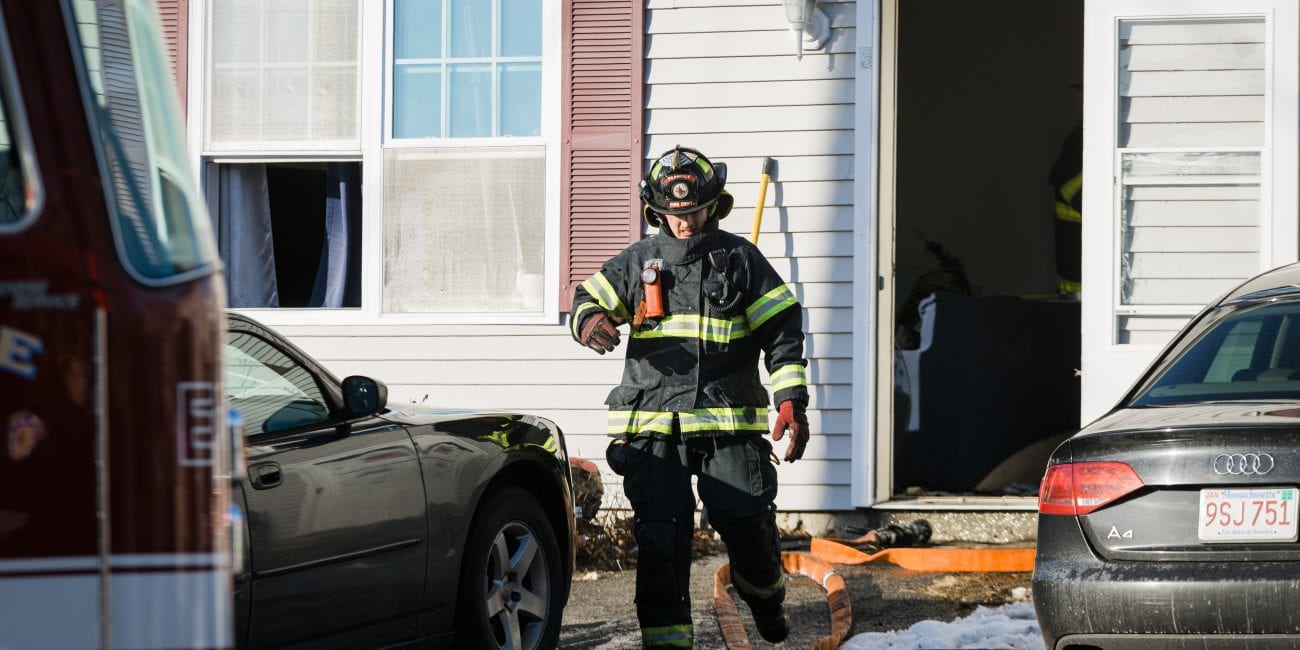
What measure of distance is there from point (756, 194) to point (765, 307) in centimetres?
297

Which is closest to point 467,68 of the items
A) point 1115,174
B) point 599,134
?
point 599,134

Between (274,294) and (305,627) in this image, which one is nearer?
(305,627)

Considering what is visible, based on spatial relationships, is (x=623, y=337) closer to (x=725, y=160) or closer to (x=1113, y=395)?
(x=725, y=160)

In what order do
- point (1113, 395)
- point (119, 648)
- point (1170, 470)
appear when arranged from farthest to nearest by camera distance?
1. point (1113, 395)
2. point (1170, 470)
3. point (119, 648)

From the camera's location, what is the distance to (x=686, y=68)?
8.33 metres

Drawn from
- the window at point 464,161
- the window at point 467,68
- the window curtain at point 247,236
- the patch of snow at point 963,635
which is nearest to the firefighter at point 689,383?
the patch of snow at point 963,635

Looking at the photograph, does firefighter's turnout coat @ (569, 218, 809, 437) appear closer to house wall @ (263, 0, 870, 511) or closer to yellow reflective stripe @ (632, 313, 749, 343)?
yellow reflective stripe @ (632, 313, 749, 343)

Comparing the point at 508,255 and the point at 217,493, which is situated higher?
the point at 508,255

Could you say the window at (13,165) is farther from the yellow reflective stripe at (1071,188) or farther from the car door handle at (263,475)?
the yellow reflective stripe at (1071,188)

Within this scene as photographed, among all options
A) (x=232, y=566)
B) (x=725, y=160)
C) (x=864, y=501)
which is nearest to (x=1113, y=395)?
(x=864, y=501)

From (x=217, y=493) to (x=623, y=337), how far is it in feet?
19.6

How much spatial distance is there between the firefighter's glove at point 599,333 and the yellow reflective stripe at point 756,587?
95cm

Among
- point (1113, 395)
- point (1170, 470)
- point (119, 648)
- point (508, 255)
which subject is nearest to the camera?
point (119, 648)

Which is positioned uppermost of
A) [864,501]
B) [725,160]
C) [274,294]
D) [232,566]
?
[725,160]
